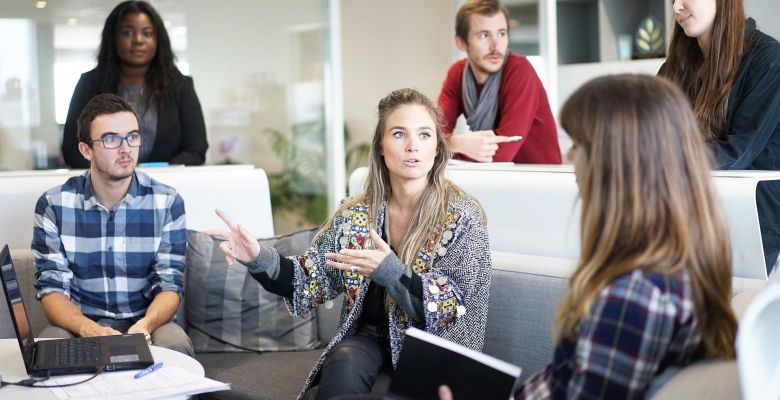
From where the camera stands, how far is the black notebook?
1.73 m

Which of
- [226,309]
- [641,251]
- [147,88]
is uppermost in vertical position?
[147,88]

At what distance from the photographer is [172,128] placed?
4109 mm

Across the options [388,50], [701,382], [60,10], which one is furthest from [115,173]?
[388,50]

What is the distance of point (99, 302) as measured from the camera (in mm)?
3002

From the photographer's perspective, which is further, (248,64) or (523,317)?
(248,64)

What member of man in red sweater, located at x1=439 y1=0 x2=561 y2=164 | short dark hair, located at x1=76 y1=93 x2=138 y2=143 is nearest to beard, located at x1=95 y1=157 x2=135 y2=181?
short dark hair, located at x1=76 y1=93 x2=138 y2=143

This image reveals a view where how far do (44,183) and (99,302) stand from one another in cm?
56

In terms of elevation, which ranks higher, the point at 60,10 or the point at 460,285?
the point at 60,10

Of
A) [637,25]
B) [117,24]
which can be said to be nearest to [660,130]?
[117,24]

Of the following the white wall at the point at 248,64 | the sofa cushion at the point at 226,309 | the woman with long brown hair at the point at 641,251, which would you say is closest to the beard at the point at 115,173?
the sofa cushion at the point at 226,309

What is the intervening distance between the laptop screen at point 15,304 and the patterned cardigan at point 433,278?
0.72 metres

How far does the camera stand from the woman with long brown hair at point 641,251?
4.44ft

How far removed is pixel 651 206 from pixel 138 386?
116 cm

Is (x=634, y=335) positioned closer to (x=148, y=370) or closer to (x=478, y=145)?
(x=148, y=370)
